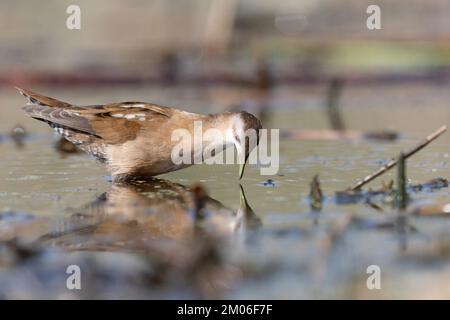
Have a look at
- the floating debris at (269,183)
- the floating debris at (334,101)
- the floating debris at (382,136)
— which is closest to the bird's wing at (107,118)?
the floating debris at (269,183)

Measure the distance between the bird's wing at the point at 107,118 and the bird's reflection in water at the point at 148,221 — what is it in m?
0.88

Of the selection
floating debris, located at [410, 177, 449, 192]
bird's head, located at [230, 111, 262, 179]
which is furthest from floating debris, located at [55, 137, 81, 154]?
floating debris, located at [410, 177, 449, 192]

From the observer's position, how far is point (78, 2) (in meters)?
20.0

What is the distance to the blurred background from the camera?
207 inches

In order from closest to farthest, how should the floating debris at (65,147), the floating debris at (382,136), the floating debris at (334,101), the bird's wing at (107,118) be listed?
1. the bird's wing at (107,118)
2. the floating debris at (65,147)
3. the floating debris at (382,136)
4. the floating debris at (334,101)

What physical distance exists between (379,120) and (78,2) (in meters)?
9.44

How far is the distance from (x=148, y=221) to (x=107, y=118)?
7.18ft

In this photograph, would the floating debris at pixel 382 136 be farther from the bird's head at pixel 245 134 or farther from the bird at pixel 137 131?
the bird's head at pixel 245 134

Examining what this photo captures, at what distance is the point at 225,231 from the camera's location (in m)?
6.15

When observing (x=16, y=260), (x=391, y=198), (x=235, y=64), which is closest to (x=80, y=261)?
(x=16, y=260)

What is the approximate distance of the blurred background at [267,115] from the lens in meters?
5.25

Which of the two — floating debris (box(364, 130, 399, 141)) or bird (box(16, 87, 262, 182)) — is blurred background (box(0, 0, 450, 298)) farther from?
bird (box(16, 87, 262, 182))

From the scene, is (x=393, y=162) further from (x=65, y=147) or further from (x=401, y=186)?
(x=65, y=147)
